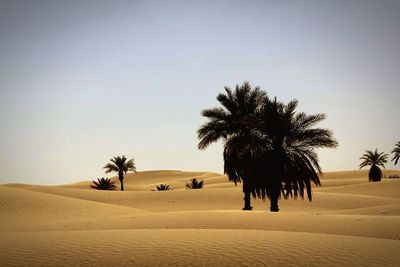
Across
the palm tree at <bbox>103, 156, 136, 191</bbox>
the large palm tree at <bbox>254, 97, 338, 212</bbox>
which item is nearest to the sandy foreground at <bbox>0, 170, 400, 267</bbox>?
the large palm tree at <bbox>254, 97, 338, 212</bbox>

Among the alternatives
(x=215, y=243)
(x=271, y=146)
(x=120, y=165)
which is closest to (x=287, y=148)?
(x=271, y=146)

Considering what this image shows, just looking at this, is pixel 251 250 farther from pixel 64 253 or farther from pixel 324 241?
pixel 64 253

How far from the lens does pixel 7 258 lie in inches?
263

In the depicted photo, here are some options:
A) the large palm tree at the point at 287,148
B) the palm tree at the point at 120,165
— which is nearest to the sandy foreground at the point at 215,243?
the large palm tree at the point at 287,148

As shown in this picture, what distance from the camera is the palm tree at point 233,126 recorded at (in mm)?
22547

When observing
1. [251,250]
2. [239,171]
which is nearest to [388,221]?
[251,250]

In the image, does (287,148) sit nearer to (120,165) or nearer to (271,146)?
(271,146)

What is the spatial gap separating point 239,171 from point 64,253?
16352 millimetres

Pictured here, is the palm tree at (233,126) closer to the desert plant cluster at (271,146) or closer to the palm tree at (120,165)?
the desert plant cluster at (271,146)

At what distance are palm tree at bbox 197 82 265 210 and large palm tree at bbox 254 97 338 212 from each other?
1905 mm

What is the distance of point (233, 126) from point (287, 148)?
426cm

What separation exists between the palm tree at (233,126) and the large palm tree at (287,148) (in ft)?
6.25

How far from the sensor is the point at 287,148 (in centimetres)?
2017

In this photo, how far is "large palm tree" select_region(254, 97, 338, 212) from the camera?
19172 mm
